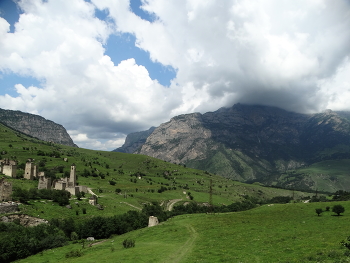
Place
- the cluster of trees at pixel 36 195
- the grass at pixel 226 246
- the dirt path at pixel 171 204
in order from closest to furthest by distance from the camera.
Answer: the grass at pixel 226 246 → the cluster of trees at pixel 36 195 → the dirt path at pixel 171 204

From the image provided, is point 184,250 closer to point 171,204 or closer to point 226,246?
point 226,246

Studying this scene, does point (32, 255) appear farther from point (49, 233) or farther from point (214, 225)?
point (214, 225)

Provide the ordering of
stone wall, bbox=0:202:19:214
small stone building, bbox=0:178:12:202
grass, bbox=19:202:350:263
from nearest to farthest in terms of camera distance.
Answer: grass, bbox=19:202:350:263 → stone wall, bbox=0:202:19:214 → small stone building, bbox=0:178:12:202

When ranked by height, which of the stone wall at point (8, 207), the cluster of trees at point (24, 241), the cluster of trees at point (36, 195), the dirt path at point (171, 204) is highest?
the cluster of trees at point (36, 195)

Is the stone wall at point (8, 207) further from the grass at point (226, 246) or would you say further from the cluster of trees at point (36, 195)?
the grass at point (226, 246)

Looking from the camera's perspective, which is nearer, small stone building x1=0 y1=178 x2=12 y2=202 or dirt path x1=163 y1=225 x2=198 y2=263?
dirt path x1=163 y1=225 x2=198 y2=263

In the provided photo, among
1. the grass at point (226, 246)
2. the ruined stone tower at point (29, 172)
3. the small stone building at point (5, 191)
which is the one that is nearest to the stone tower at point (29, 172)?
the ruined stone tower at point (29, 172)

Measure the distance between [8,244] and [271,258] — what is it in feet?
154

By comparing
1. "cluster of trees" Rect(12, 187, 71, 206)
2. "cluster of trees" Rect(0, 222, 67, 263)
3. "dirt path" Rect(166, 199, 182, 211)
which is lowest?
"dirt path" Rect(166, 199, 182, 211)

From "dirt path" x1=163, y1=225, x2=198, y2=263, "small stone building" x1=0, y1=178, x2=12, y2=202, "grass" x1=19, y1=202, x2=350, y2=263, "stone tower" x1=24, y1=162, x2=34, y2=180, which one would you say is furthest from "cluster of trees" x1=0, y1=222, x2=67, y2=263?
"stone tower" x1=24, y1=162, x2=34, y2=180

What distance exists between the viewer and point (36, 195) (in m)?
83.1

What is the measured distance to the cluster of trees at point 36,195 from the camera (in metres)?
74.6

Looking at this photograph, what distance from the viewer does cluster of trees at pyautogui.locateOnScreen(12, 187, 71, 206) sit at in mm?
74594

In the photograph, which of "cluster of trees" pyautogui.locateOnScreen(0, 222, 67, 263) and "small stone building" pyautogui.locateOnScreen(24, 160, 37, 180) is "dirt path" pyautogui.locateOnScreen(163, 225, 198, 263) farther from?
"small stone building" pyautogui.locateOnScreen(24, 160, 37, 180)
